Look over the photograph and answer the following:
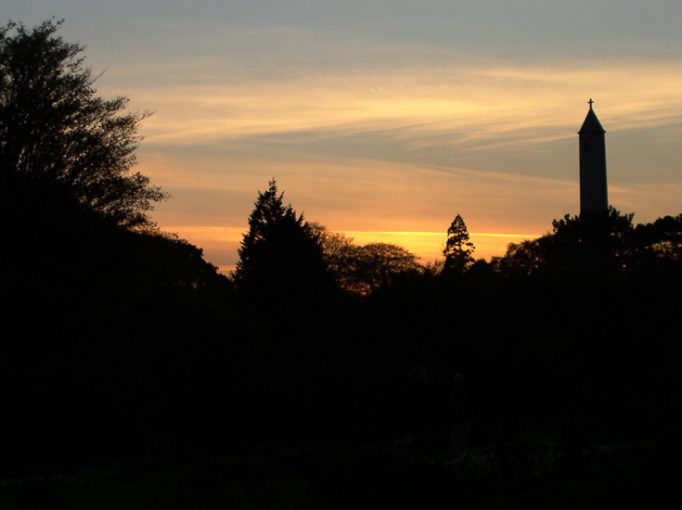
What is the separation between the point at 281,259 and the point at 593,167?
5243 cm

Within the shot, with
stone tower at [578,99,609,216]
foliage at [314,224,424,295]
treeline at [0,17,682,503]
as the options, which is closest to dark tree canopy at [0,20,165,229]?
treeline at [0,17,682,503]

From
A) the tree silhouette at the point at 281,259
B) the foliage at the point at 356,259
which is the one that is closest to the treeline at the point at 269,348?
the tree silhouette at the point at 281,259

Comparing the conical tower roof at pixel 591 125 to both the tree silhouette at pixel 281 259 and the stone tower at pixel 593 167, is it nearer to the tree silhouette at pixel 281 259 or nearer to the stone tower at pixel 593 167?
the stone tower at pixel 593 167

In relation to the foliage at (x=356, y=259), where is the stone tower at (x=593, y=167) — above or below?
above

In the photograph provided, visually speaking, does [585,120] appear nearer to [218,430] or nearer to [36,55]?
[36,55]

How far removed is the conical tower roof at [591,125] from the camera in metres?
107

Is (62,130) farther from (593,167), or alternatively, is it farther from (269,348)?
(593,167)

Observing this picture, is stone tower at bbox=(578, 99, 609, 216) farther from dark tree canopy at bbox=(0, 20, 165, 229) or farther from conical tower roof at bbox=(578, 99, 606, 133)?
dark tree canopy at bbox=(0, 20, 165, 229)


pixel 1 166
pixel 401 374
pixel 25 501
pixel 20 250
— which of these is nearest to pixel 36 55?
pixel 1 166

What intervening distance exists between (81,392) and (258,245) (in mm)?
38436

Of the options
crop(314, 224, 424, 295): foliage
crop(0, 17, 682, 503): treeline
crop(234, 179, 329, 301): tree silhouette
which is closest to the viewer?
crop(0, 17, 682, 503): treeline

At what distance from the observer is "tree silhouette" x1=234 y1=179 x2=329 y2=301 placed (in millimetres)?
60469

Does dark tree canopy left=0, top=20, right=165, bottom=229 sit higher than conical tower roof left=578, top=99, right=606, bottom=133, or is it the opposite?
conical tower roof left=578, top=99, right=606, bottom=133

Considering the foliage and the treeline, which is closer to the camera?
the treeline
